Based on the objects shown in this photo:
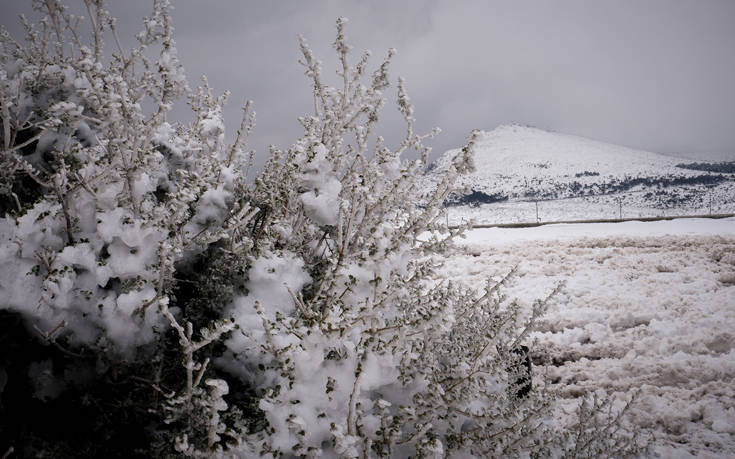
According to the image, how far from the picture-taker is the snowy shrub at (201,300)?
1.26 m

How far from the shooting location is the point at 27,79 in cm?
176

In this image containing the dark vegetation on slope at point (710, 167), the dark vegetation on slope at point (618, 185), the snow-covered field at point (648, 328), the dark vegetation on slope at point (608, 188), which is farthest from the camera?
the dark vegetation on slope at point (710, 167)

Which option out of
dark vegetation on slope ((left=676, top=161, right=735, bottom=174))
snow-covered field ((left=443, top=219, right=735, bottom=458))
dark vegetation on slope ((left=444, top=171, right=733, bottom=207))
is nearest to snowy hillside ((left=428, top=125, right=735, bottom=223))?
dark vegetation on slope ((left=444, top=171, right=733, bottom=207))

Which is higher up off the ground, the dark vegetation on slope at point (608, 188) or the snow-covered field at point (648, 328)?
the dark vegetation on slope at point (608, 188)

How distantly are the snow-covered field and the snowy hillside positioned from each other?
54371 mm

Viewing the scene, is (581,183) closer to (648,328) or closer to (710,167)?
(710,167)

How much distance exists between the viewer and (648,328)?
5988mm

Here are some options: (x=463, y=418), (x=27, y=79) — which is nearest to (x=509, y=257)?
(x=463, y=418)

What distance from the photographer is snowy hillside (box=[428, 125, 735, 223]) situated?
266 ft

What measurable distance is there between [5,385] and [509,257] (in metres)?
11.6

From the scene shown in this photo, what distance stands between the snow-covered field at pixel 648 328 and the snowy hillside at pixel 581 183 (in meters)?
54.4

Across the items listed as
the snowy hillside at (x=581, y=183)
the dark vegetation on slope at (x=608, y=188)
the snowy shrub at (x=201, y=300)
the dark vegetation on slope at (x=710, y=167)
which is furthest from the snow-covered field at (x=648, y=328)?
the dark vegetation on slope at (x=710, y=167)

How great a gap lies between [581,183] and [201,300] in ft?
444

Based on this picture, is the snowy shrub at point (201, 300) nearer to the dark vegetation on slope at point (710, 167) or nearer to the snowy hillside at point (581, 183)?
the snowy hillside at point (581, 183)
